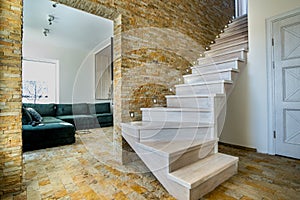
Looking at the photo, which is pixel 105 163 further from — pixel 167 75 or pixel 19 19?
pixel 19 19

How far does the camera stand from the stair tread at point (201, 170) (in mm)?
1333

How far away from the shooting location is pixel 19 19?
1.55m

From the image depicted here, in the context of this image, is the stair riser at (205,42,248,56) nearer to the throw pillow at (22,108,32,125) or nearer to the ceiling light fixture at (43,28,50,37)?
the throw pillow at (22,108,32,125)

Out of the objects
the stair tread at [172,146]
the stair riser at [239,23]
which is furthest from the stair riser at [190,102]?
the stair riser at [239,23]

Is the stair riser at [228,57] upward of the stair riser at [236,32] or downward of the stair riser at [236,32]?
downward

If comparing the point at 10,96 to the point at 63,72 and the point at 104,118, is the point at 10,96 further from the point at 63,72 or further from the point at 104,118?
the point at 63,72

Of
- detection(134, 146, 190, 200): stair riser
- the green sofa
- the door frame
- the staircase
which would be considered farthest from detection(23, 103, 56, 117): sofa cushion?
the door frame

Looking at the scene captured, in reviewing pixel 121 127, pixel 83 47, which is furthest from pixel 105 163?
pixel 83 47

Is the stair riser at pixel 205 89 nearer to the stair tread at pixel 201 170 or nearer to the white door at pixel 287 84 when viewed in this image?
the white door at pixel 287 84

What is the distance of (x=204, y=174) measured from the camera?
1422mm

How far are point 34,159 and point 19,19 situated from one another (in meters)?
1.88

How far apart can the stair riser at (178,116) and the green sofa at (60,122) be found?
1.89 meters

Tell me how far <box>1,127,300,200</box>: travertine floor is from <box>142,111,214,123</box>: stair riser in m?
0.64

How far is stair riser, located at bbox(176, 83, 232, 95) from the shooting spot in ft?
7.32
